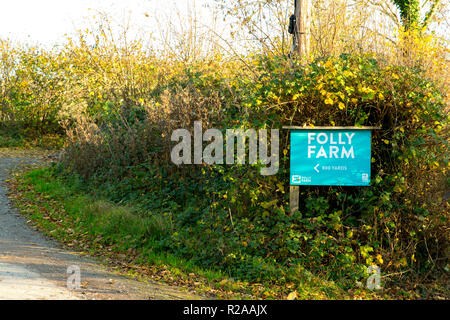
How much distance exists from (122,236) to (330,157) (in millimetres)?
4191

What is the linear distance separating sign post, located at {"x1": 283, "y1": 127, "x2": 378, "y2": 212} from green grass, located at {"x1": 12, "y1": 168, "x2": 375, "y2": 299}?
1.65 meters

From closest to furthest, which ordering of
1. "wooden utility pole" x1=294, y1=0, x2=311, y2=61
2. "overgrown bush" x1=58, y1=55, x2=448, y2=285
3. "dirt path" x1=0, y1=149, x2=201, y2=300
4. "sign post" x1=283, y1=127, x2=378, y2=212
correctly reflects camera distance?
"dirt path" x1=0, y1=149, x2=201, y2=300 < "overgrown bush" x1=58, y1=55, x2=448, y2=285 < "sign post" x1=283, y1=127, x2=378, y2=212 < "wooden utility pole" x1=294, y1=0, x2=311, y2=61

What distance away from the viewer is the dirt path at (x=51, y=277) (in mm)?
5898

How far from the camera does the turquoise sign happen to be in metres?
7.49

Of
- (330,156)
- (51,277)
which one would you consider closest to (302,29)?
(330,156)

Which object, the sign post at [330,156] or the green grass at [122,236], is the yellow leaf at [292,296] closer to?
the green grass at [122,236]

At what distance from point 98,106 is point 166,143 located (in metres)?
6.45

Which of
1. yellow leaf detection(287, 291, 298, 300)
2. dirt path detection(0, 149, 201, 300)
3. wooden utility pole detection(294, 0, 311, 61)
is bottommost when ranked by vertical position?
yellow leaf detection(287, 291, 298, 300)

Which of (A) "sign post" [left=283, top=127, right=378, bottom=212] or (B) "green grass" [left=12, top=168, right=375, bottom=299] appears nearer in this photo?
(B) "green grass" [left=12, top=168, right=375, bottom=299]

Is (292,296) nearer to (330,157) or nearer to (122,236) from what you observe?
(330,157)

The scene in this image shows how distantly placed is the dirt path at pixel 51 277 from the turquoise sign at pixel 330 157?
271 cm

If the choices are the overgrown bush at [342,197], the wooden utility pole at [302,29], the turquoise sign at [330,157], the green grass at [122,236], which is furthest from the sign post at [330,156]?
the wooden utility pole at [302,29]

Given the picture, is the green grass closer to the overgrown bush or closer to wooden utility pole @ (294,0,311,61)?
the overgrown bush

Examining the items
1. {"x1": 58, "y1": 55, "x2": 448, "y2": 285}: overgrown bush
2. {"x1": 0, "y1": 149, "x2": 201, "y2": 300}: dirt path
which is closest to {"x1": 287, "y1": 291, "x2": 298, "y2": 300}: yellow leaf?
{"x1": 58, "y1": 55, "x2": 448, "y2": 285}: overgrown bush
